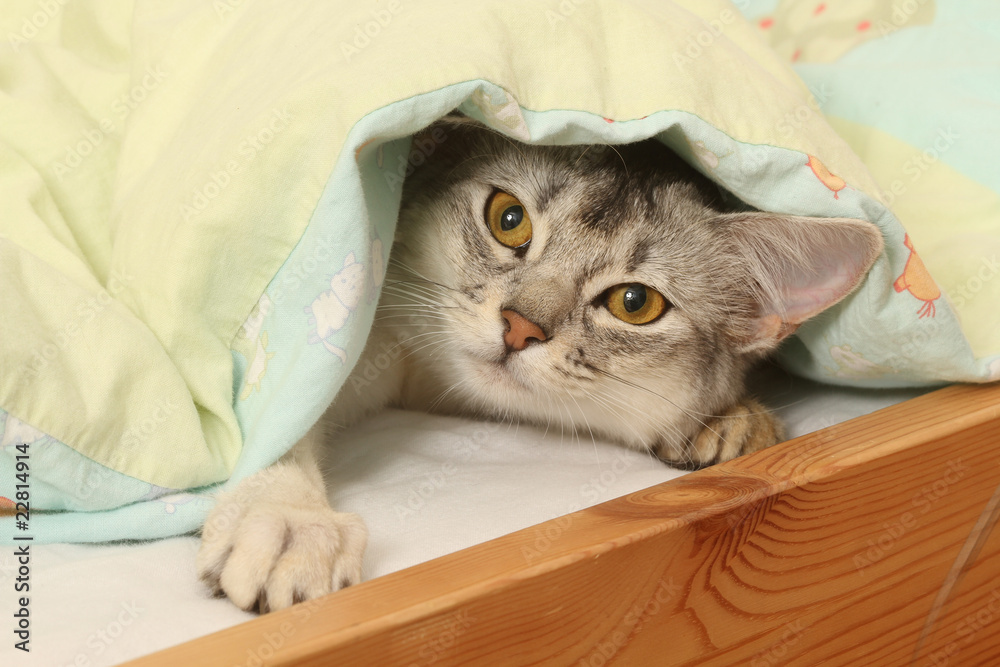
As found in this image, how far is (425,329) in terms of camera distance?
139cm

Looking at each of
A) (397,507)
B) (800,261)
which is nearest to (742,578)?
(397,507)

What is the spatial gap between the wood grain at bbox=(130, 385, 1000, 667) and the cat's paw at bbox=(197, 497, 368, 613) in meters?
0.11

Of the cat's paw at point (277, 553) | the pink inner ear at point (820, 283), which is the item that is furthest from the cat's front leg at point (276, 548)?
the pink inner ear at point (820, 283)

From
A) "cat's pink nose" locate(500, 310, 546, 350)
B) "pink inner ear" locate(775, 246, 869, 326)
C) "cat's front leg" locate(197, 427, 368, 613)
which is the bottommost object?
"cat's front leg" locate(197, 427, 368, 613)

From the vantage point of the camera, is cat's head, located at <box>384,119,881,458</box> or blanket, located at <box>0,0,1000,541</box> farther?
cat's head, located at <box>384,119,881,458</box>

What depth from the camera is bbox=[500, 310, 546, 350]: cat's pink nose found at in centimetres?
122

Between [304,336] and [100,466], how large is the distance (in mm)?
298

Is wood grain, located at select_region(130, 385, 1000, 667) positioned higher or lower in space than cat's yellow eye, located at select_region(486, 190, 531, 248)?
lower

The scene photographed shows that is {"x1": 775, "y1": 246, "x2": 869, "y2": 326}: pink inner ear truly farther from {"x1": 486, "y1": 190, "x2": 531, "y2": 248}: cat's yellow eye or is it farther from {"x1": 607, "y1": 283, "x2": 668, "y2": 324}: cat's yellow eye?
{"x1": 486, "y1": 190, "x2": 531, "y2": 248}: cat's yellow eye

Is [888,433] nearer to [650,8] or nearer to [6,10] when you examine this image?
[650,8]

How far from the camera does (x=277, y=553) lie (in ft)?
2.76

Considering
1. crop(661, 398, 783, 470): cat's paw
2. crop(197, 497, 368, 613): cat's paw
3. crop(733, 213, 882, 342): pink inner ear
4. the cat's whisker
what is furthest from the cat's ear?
crop(197, 497, 368, 613): cat's paw

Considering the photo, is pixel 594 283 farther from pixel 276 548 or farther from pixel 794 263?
pixel 276 548

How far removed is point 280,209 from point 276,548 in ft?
1.49
